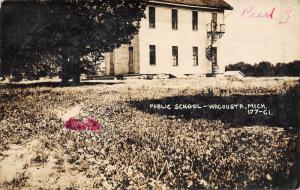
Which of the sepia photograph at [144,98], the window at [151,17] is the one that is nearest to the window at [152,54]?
the sepia photograph at [144,98]

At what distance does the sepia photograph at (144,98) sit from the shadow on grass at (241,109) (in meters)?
0.01

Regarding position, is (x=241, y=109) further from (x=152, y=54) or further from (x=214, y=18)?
(x=152, y=54)

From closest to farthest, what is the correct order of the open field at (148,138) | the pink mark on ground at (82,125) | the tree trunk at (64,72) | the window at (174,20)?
1. the open field at (148,138)
2. the pink mark on ground at (82,125)
3. the tree trunk at (64,72)
4. the window at (174,20)

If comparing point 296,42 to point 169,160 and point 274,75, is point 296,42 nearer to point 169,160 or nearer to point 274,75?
point 274,75

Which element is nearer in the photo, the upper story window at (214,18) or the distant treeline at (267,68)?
the distant treeline at (267,68)

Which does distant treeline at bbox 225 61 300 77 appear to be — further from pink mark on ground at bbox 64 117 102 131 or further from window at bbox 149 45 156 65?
pink mark on ground at bbox 64 117 102 131

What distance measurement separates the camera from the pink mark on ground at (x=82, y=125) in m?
5.65

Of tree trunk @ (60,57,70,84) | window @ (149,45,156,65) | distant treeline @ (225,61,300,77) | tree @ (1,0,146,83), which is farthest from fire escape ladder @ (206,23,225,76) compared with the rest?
tree trunk @ (60,57,70,84)

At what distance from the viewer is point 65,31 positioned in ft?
19.4

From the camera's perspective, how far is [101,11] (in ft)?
19.6

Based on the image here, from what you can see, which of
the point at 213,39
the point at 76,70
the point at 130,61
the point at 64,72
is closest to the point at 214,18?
the point at 213,39

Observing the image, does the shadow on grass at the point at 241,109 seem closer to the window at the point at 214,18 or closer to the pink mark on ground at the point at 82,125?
the pink mark on ground at the point at 82,125

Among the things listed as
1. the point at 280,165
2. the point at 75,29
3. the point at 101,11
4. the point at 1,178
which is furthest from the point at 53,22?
the point at 280,165

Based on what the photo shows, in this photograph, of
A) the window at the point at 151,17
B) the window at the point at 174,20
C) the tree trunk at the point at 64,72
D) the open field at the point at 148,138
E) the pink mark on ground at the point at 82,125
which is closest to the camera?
the open field at the point at 148,138
